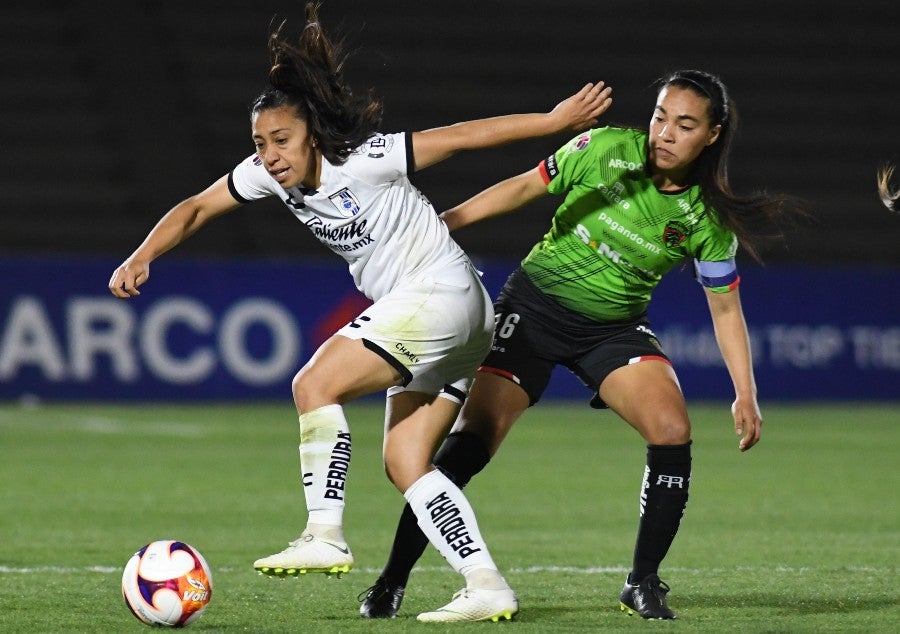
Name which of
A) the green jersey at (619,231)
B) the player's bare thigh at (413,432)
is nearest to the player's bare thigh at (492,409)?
the player's bare thigh at (413,432)

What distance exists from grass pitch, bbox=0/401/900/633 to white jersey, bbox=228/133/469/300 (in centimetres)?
120

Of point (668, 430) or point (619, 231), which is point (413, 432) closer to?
point (668, 430)

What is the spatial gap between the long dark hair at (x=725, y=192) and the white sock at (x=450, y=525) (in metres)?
1.35

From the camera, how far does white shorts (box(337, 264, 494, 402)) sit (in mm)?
4684

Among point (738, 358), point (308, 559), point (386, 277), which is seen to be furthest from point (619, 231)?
point (308, 559)

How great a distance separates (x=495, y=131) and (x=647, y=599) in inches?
65.6

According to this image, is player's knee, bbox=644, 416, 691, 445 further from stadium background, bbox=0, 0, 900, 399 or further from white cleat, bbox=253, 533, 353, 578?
stadium background, bbox=0, 0, 900, 399

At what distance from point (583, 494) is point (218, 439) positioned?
4186mm

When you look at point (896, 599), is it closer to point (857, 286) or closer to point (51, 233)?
point (857, 286)

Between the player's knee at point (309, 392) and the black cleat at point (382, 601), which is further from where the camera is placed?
the black cleat at point (382, 601)

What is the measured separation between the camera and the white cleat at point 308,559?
14.4 feet

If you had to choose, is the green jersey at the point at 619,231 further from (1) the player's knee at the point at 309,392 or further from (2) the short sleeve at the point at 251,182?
(1) the player's knee at the point at 309,392

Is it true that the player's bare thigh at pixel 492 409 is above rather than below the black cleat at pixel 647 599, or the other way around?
above

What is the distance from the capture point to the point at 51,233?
61.9ft
